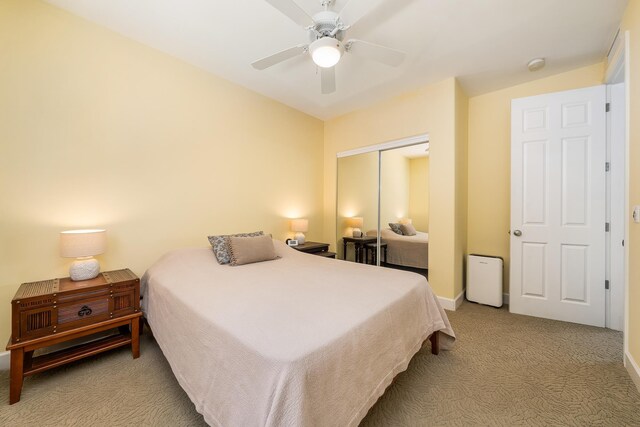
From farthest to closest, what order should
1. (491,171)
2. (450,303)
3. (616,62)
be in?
(491,171)
(450,303)
(616,62)

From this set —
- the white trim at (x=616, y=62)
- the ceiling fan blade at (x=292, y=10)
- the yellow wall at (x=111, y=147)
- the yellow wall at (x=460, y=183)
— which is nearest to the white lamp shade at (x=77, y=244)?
the yellow wall at (x=111, y=147)

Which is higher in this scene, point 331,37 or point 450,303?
point 331,37

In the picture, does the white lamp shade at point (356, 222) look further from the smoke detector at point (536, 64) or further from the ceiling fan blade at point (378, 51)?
the smoke detector at point (536, 64)

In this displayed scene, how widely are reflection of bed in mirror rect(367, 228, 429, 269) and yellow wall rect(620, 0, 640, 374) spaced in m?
1.68

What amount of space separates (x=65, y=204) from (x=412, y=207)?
3.60 meters

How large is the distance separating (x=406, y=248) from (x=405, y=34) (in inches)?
98.0

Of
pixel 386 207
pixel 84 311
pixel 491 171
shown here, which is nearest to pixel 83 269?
pixel 84 311

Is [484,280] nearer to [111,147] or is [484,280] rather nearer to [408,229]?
[408,229]

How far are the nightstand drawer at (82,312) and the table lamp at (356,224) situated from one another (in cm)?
309

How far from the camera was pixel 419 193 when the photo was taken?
11.1ft

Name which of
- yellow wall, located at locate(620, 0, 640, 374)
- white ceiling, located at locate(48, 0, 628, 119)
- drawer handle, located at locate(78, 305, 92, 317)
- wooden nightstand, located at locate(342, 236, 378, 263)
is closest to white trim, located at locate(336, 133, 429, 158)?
white ceiling, located at locate(48, 0, 628, 119)

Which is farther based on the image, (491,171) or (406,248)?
(406,248)

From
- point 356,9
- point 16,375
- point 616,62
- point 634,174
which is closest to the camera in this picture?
point 16,375

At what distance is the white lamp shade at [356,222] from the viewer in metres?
4.01
